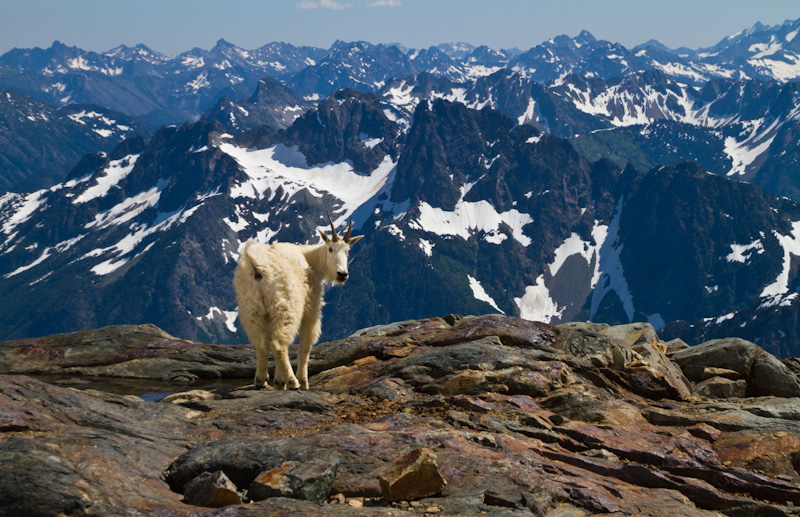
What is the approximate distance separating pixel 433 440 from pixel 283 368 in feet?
26.8

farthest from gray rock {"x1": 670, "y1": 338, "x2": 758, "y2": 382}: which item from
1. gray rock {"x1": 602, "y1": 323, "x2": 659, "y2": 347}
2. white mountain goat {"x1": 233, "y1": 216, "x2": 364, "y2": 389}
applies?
white mountain goat {"x1": 233, "y1": 216, "x2": 364, "y2": 389}

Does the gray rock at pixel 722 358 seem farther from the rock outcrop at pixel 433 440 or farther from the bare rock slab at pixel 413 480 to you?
the bare rock slab at pixel 413 480

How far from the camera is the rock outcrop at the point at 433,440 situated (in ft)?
38.7

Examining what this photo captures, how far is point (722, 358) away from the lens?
1166 inches

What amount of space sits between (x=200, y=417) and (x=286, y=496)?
23.5ft

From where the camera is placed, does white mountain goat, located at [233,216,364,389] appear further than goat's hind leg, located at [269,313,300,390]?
Yes

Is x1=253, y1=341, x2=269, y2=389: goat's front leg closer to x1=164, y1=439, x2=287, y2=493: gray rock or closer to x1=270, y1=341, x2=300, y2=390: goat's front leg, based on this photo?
x1=270, y1=341, x2=300, y2=390: goat's front leg

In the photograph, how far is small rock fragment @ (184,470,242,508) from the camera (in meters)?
11.4

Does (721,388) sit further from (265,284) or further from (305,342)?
(265,284)

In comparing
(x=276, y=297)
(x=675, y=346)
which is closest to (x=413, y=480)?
(x=276, y=297)

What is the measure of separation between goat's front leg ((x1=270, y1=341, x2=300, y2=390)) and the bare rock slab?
364 inches

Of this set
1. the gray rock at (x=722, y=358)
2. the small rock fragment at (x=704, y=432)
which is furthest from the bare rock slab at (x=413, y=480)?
the gray rock at (x=722, y=358)

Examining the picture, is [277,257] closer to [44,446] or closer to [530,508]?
[44,446]

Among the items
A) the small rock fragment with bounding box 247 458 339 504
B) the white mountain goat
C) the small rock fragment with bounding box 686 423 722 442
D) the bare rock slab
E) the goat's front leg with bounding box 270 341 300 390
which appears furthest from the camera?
the white mountain goat
